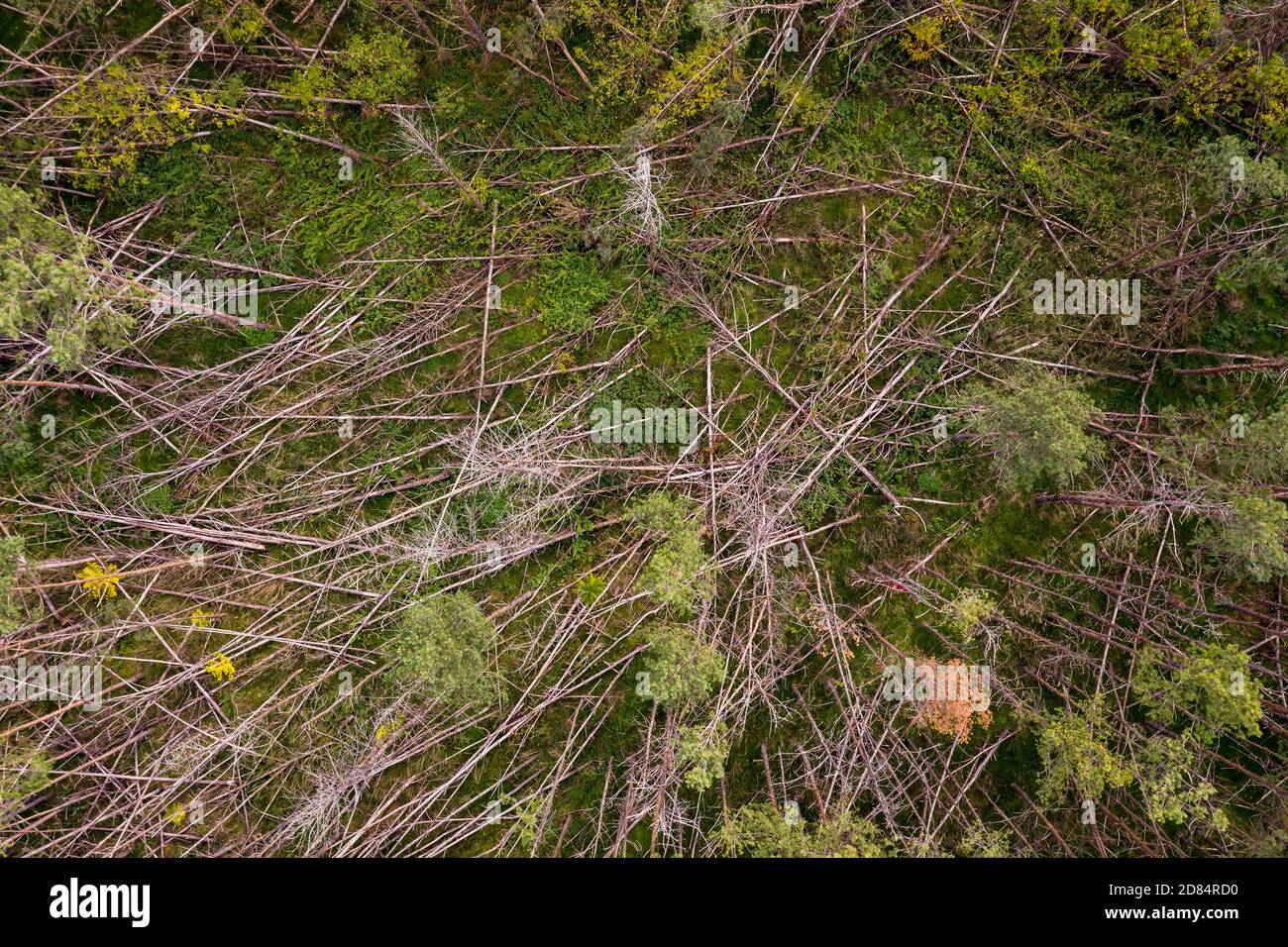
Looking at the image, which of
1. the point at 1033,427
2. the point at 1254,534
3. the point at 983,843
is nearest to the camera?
the point at 1254,534

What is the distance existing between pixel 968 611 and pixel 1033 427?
5.92 feet

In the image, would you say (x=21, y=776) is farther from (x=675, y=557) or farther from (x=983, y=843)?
(x=983, y=843)

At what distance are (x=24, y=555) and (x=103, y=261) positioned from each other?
3.00 metres

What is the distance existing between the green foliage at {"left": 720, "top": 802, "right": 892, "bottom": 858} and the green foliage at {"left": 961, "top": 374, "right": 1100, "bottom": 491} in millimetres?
3684

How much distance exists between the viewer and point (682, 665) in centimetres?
650

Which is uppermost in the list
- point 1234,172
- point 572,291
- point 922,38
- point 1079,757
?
point 922,38

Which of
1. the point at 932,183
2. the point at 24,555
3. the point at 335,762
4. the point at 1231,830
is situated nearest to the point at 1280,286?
the point at 932,183

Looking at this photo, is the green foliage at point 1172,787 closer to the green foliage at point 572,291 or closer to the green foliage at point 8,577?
the green foliage at point 572,291

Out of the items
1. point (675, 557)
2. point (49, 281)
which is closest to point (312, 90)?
point (49, 281)

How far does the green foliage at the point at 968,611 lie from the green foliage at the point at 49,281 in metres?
8.13

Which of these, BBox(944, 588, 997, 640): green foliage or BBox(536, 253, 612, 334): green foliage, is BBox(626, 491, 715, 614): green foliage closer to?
BBox(536, 253, 612, 334): green foliage

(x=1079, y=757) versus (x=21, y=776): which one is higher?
(x=1079, y=757)
